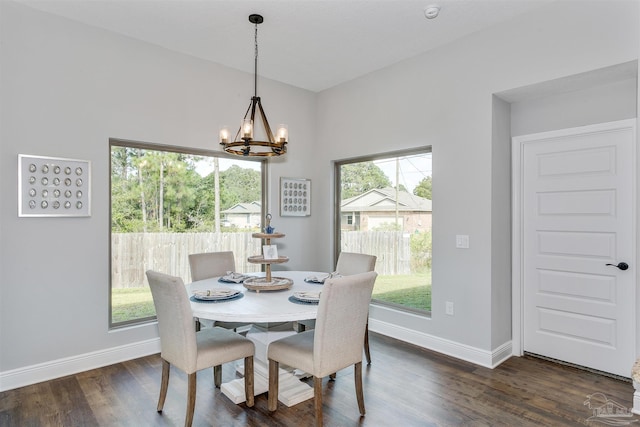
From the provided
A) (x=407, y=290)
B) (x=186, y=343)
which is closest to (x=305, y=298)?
(x=186, y=343)

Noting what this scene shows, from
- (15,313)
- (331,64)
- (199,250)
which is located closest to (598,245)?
(331,64)

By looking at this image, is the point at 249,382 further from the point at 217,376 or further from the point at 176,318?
the point at 176,318

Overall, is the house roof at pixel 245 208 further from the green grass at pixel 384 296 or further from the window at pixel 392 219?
the green grass at pixel 384 296

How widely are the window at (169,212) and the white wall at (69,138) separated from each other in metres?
0.16

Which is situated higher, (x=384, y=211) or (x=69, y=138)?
(x=69, y=138)

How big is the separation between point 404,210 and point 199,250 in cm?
228

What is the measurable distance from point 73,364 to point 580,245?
14.2 ft

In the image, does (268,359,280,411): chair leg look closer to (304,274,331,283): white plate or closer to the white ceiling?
(304,274,331,283): white plate

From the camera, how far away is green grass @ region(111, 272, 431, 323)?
3.34 meters

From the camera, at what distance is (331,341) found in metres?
2.15

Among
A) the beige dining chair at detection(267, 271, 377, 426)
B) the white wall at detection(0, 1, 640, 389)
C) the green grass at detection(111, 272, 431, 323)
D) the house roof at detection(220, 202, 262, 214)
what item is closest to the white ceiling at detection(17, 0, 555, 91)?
the white wall at detection(0, 1, 640, 389)

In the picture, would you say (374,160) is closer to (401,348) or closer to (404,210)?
(404,210)

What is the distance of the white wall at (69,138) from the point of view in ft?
8.89

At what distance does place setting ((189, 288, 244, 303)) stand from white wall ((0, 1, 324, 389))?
1289mm
